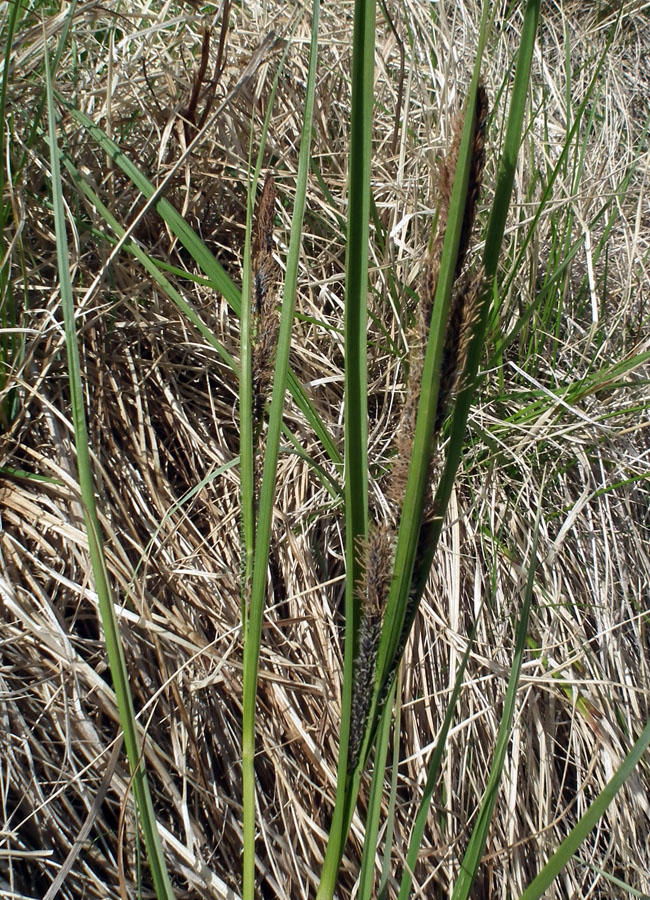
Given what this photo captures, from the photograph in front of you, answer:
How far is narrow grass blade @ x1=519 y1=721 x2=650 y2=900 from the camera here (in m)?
0.48

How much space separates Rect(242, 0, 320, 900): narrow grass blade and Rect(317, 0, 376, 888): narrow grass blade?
7 centimetres

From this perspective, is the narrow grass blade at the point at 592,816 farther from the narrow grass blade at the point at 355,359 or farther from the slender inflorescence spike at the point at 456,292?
the slender inflorescence spike at the point at 456,292

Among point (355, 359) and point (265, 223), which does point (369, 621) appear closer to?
point (355, 359)

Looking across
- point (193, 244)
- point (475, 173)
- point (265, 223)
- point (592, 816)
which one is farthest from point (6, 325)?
point (592, 816)

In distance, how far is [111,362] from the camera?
1.04m

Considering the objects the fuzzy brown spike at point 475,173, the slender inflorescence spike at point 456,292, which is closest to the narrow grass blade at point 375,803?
the slender inflorescence spike at point 456,292

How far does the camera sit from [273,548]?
1015mm

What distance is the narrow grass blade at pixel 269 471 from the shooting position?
568 millimetres

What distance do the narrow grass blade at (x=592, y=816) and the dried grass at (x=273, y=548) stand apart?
310 millimetres

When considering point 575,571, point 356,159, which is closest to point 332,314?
point 575,571

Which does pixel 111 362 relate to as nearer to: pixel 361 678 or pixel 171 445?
pixel 171 445

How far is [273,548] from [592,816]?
60 cm

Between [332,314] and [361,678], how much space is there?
776 millimetres

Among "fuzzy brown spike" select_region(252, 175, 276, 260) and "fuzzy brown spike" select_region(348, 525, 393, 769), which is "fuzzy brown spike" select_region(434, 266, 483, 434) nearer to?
"fuzzy brown spike" select_region(348, 525, 393, 769)
